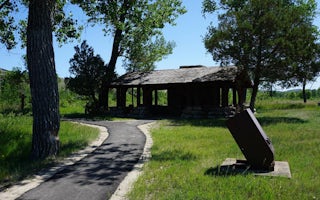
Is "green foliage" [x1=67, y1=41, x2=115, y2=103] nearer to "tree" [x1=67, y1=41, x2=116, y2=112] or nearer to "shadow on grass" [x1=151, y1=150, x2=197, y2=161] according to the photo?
"tree" [x1=67, y1=41, x2=116, y2=112]

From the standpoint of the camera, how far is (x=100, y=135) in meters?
13.2

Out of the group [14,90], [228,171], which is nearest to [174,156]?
[228,171]

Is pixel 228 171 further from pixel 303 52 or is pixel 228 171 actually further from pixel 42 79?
pixel 303 52

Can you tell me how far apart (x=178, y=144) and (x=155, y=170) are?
3.81 meters

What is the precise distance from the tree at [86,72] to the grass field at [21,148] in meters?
11.8

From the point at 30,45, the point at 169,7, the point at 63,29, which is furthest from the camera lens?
the point at 169,7

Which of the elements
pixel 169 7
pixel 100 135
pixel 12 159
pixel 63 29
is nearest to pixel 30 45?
pixel 12 159

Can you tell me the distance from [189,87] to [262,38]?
6.51 meters

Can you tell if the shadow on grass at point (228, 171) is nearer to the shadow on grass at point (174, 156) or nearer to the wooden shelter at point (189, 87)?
the shadow on grass at point (174, 156)

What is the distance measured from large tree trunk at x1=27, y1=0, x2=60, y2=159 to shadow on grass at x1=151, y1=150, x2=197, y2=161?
2.89m

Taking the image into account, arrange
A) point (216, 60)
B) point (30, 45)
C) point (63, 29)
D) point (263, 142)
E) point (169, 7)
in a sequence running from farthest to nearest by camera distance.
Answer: point (169, 7) < point (216, 60) < point (63, 29) < point (30, 45) < point (263, 142)

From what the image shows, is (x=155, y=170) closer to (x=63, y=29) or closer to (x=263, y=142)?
(x=263, y=142)

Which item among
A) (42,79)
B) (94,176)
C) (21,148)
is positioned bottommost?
(94,176)

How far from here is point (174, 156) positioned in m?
8.80
